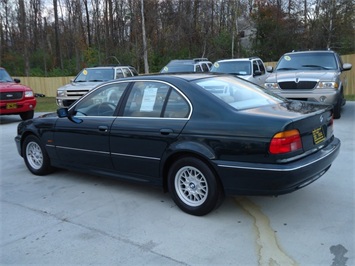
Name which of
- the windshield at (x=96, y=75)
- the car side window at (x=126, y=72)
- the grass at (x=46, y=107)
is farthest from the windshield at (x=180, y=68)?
the grass at (x=46, y=107)

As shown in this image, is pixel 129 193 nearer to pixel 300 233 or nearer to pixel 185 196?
pixel 185 196

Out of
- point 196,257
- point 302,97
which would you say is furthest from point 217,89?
point 302,97

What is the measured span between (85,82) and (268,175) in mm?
11709

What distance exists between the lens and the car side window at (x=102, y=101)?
16.0ft

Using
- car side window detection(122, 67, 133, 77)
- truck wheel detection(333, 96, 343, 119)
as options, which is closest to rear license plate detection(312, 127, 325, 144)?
truck wheel detection(333, 96, 343, 119)

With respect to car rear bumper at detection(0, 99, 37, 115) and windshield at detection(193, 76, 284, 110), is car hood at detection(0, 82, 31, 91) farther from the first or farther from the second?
windshield at detection(193, 76, 284, 110)

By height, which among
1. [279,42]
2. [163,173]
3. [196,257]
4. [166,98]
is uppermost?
[279,42]

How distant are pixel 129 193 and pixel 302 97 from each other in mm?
6111

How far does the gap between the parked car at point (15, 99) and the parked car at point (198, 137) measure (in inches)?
283

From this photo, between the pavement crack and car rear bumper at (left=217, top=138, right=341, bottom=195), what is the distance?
40 centimetres

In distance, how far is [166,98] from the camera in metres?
4.37

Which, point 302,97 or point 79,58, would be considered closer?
point 302,97

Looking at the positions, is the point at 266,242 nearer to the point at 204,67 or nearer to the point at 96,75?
the point at 96,75

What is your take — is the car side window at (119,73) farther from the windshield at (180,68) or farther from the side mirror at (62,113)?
the side mirror at (62,113)
